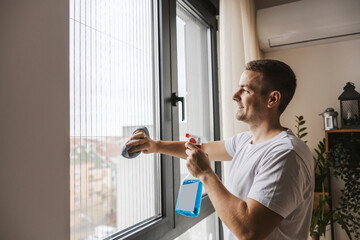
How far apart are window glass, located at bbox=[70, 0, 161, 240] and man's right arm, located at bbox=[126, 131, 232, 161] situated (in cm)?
8

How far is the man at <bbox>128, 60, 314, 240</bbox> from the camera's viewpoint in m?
0.88

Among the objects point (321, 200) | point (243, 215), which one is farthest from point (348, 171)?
point (243, 215)

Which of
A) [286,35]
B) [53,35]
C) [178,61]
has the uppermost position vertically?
[286,35]

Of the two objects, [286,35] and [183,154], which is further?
[286,35]

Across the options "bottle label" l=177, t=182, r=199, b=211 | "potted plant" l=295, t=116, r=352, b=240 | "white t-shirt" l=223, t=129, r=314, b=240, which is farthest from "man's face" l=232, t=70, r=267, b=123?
"potted plant" l=295, t=116, r=352, b=240

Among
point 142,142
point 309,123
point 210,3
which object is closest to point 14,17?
point 142,142

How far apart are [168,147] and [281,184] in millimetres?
516

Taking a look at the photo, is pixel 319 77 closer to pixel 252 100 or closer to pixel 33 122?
pixel 252 100

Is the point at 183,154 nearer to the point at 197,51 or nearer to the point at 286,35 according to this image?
the point at 197,51

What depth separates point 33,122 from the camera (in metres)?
0.65

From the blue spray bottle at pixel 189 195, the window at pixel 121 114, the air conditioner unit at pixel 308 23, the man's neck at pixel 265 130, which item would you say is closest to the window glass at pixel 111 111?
the window at pixel 121 114

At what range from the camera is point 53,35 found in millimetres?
702

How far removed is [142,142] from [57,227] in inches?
19.3

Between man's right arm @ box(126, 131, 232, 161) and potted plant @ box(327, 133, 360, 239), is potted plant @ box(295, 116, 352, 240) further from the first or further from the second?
man's right arm @ box(126, 131, 232, 161)
